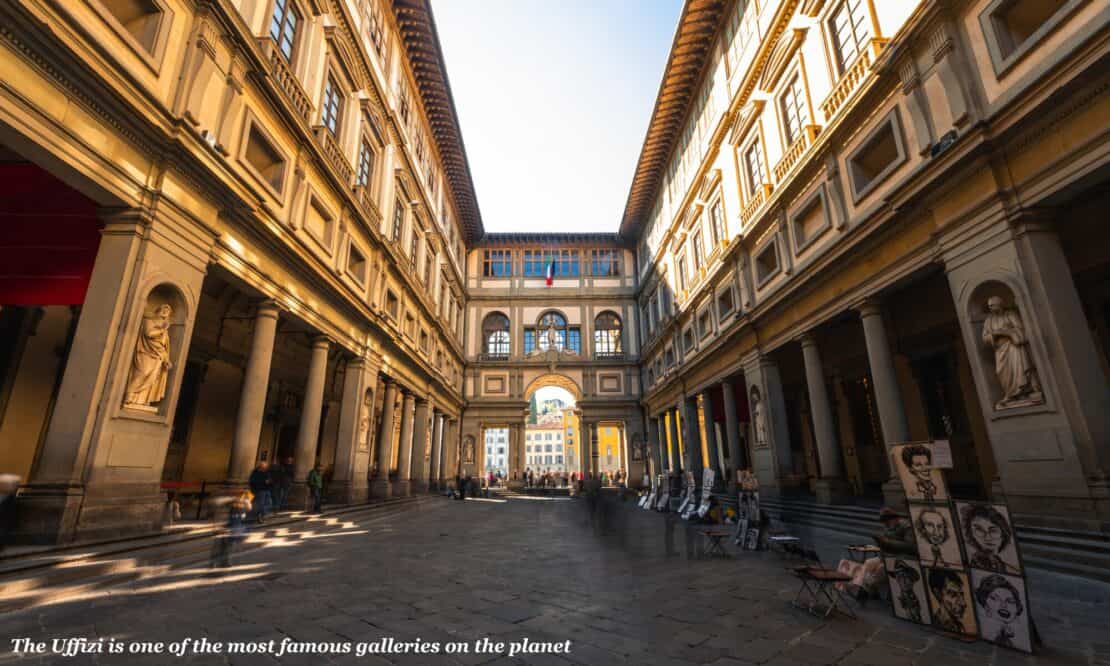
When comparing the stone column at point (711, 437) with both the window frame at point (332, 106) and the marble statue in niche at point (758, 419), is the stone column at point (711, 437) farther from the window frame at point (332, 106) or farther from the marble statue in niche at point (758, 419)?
the window frame at point (332, 106)

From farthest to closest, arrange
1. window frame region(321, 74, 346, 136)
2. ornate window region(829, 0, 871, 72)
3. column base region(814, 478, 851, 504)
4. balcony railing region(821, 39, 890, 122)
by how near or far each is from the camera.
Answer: window frame region(321, 74, 346, 136) → column base region(814, 478, 851, 504) → ornate window region(829, 0, 871, 72) → balcony railing region(821, 39, 890, 122)

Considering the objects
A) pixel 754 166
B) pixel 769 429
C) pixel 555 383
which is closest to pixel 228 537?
pixel 769 429

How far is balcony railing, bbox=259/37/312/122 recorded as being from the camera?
9.97m

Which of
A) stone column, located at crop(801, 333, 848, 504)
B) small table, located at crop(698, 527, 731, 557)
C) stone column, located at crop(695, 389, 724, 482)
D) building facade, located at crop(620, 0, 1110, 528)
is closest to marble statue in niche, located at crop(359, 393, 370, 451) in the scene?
small table, located at crop(698, 527, 731, 557)

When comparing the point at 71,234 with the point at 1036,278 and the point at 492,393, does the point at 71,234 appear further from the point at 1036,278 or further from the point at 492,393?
the point at 492,393

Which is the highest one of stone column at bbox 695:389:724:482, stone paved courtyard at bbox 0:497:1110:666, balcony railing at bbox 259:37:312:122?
balcony railing at bbox 259:37:312:122

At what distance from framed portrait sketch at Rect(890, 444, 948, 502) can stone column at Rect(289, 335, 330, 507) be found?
40.0 feet

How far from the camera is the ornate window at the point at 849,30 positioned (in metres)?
10.4

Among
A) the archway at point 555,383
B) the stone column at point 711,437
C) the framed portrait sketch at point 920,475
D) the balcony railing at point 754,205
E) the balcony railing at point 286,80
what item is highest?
the balcony railing at point 286,80

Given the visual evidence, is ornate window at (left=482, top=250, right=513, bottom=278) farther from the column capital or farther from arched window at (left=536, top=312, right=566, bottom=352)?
the column capital

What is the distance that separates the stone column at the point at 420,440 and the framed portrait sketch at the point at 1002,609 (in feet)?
67.6

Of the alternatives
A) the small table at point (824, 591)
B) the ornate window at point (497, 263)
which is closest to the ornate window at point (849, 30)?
the small table at point (824, 591)

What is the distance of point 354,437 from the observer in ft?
47.6

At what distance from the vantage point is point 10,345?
916cm
